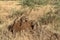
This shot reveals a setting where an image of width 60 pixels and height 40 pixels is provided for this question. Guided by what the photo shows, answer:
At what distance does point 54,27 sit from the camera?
665 cm

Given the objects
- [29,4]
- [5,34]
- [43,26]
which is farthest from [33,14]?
[5,34]

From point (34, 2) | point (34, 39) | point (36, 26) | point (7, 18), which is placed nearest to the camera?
point (34, 39)

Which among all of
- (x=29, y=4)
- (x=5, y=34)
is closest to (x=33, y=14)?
(x=29, y=4)

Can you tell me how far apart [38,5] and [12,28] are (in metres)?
2.16

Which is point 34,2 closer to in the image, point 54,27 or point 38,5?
point 38,5

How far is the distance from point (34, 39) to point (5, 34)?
0.77 metres

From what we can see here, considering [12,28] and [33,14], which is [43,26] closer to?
[12,28]

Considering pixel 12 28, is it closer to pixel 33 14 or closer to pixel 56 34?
pixel 56 34

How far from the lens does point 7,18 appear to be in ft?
25.6

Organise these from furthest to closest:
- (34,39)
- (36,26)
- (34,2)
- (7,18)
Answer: (34,2) < (7,18) < (36,26) < (34,39)

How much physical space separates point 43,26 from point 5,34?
1.05 metres

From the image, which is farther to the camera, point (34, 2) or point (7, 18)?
point (34, 2)

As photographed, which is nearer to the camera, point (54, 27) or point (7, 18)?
point (54, 27)

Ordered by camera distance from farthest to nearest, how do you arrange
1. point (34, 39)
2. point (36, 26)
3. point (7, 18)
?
1. point (7, 18)
2. point (36, 26)
3. point (34, 39)
